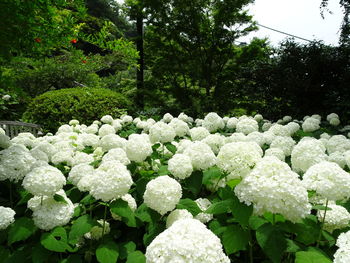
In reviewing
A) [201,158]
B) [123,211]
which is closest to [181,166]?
[201,158]

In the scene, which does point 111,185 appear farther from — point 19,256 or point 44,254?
point 19,256

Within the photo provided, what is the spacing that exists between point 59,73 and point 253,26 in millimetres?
8313

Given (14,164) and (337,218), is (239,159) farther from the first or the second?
(14,164)

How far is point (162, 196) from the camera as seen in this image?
1.62 m

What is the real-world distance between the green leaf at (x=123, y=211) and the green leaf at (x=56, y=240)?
0.29m

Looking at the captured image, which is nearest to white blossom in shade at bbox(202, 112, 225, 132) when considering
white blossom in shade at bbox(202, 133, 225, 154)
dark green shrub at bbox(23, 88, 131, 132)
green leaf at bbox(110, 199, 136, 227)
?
white blossom in shade at bbox(202, 133, 225, 154)

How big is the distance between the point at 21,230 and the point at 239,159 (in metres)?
1.28

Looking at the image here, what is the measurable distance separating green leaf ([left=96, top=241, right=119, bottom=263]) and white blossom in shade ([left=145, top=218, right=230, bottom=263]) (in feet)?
1.41

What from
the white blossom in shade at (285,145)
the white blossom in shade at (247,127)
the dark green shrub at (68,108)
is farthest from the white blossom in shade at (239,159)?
the dark green shrub at (68,108)

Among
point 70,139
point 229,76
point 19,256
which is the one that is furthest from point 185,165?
point 229,76

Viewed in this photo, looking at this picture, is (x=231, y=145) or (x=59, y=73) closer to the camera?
(x=231, y=145)

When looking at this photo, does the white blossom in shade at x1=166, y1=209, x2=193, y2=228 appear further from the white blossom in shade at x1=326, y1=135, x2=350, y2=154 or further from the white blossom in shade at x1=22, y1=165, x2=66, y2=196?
the white blossom in shade at x1=326, y1=135, x2=350, y2=154

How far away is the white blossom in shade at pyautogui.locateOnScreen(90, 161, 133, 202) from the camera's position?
5.31 feet

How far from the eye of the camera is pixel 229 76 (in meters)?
11.9
